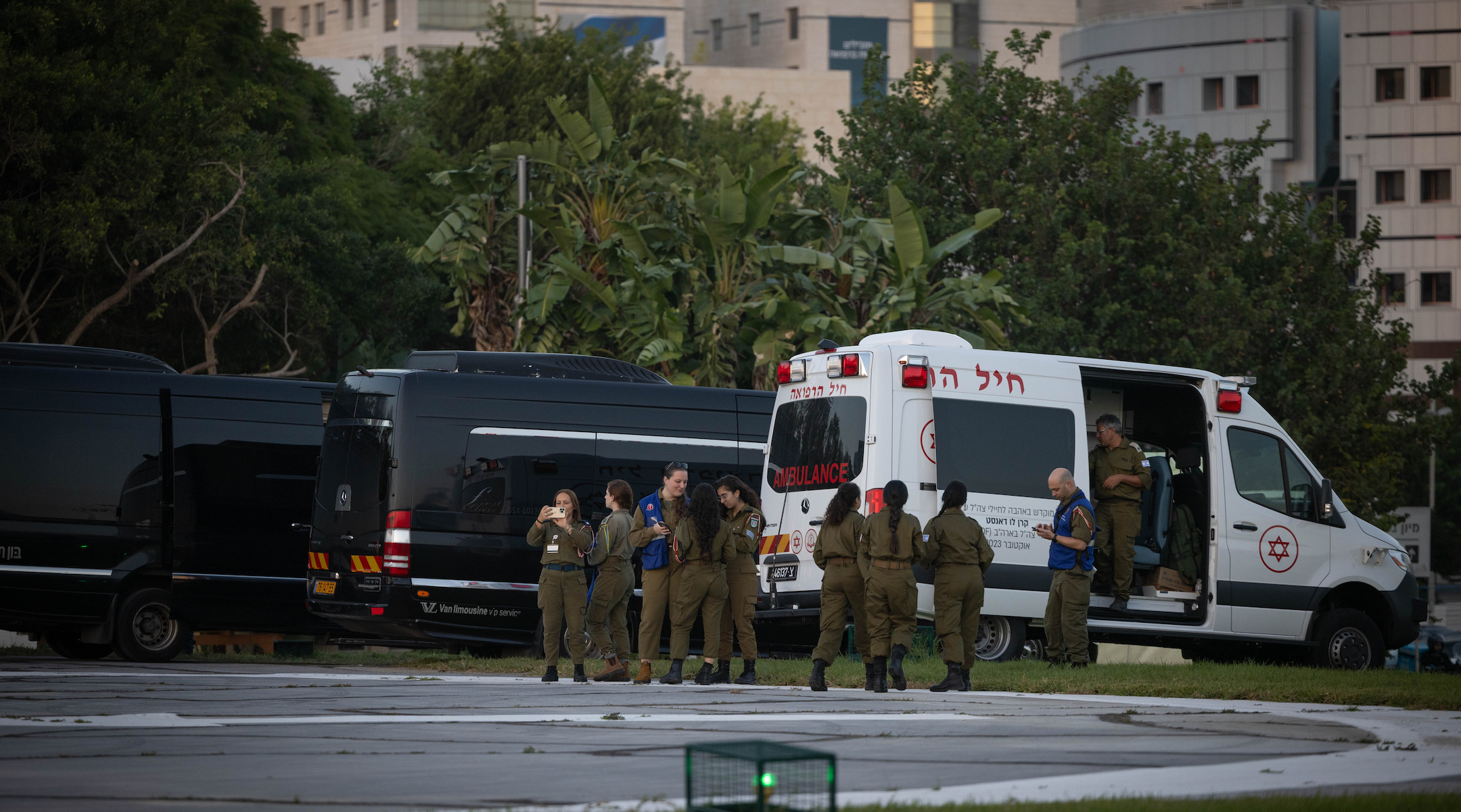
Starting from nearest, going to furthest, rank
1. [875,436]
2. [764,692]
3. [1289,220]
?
1. [764,692]
2. [875,436]
3. [1289,220]

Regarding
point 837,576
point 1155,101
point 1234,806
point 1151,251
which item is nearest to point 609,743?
point 1234,806

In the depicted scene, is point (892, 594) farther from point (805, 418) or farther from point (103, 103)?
point (103, 103)

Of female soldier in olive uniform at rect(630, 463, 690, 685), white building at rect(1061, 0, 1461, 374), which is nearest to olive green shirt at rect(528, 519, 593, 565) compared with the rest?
female soldier in olive uniform at rect(630, 463, 690, 685)

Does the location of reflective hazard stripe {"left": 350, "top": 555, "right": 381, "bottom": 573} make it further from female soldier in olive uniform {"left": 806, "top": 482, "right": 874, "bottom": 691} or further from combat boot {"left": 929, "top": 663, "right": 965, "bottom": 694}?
combat boot {"left": 929, "top": 663, "right": 965, "bottom": 694}

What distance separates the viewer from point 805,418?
1480 cm

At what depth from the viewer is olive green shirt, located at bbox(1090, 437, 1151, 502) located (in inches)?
585

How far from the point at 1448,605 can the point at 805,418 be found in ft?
141

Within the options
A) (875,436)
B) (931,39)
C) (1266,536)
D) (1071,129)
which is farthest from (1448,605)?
(931,39)

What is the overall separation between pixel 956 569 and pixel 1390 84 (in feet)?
237

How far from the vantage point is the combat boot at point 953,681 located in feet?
42.0

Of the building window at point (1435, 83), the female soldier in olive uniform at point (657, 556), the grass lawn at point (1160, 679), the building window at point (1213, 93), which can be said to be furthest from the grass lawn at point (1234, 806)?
the building window at point (1213, 93)

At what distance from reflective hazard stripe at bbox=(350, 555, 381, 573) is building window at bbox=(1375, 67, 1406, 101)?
2824 inches

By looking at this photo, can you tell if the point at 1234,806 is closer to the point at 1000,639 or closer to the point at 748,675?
the point at 748,675

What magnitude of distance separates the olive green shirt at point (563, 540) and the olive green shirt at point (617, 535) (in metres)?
0.13
